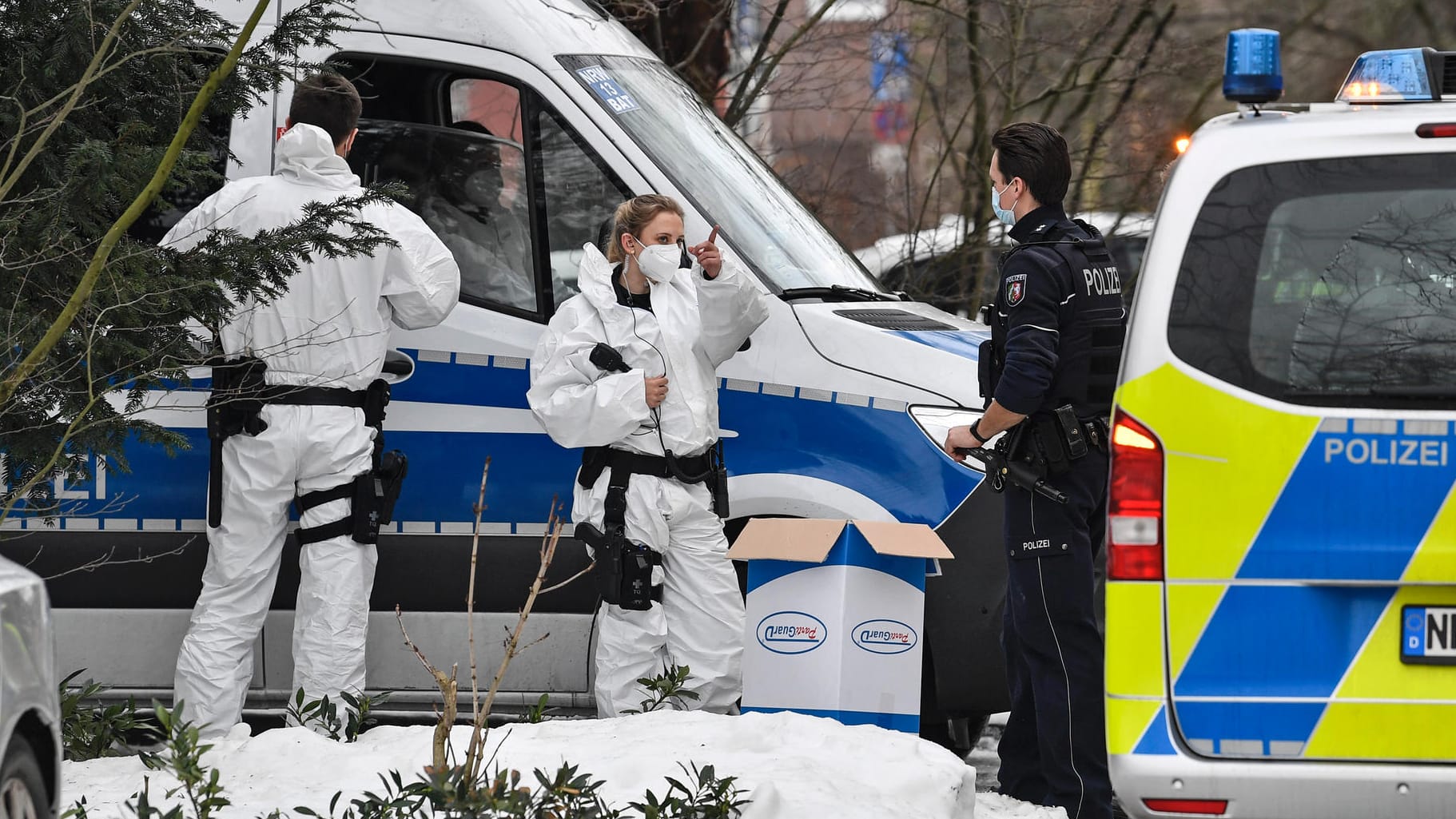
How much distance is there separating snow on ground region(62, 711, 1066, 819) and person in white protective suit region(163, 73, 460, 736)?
21.6 inches

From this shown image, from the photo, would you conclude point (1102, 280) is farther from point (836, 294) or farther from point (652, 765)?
point (652, 765)

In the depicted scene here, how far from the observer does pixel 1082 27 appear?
870cm

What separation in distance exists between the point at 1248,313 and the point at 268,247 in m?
2.40

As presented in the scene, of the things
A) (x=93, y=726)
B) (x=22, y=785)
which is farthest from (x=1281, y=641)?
(x=93, y=726)

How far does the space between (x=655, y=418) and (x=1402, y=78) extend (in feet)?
7.26

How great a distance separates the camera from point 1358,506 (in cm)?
338

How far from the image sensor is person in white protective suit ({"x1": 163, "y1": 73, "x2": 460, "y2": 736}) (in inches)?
196

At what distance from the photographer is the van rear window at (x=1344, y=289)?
3.39m

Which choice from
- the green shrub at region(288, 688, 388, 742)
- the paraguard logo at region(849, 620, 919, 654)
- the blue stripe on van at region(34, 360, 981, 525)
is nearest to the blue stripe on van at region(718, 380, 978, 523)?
the blue stripe on van at region(34, 360, 981, 525)

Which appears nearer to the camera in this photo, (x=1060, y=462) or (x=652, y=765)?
(x=652, y=765)

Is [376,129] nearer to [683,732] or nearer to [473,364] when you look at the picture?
[473,364]

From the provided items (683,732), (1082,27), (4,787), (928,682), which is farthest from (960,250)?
(4,787)

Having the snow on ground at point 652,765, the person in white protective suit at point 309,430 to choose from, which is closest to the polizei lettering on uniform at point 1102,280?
the snow on ground at point 652,765

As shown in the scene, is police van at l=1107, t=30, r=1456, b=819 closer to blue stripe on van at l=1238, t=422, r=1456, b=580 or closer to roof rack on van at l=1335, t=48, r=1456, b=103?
blue stripe on van at l=1238, t=422, r=1456, b=580
